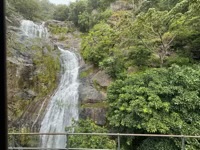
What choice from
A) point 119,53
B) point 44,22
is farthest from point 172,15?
point 44,22

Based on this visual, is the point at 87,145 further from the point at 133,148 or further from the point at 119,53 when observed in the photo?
the point at 119,53

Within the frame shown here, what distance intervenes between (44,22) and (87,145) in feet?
38.4

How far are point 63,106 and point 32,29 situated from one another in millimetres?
6674

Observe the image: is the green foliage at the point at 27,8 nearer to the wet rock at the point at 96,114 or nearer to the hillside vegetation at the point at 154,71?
the hillside vegetation at the point at 154,71

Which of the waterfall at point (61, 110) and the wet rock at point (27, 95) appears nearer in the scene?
the waterfall at point (61, 110)

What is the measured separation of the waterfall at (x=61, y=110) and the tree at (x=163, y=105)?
6.11ft

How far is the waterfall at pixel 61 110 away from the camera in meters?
7.69

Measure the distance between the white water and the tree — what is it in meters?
8.34

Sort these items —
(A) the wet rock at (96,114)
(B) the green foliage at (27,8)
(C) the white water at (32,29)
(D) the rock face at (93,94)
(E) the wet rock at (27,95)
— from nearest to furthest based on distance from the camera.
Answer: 1. (A) the wet rock at (96,114)
2. (D) the rock face at (93,94)
3. (E) the wet rock at (27,95)
4. (C) the white water at (32,29)
5. (B) the green foliage at (27,8)

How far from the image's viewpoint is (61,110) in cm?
859

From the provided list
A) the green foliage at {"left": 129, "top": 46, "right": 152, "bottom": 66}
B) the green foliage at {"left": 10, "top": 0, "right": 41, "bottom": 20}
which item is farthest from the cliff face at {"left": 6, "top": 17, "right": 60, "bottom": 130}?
the green foliage at {"left": 129, "top": 46, "right": 152, "bottom": 66}

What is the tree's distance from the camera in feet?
18.2

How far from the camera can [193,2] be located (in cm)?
691

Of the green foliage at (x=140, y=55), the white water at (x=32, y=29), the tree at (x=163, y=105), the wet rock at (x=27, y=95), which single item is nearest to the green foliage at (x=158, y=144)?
the tree at (x=163, y=105)
